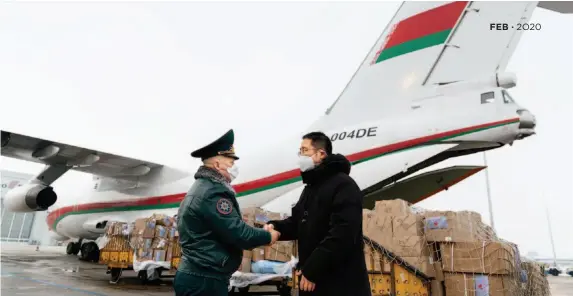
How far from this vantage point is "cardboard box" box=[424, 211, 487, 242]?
195 inches

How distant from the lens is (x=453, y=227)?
5.00 metres

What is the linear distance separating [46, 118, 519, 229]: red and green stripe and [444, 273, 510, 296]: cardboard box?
3546 mm

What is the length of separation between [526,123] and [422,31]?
3.41 metres

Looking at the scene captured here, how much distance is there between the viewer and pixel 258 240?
7.29 ft

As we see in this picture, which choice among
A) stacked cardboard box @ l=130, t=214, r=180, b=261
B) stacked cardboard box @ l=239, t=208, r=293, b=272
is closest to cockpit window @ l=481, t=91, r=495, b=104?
stacked cardboard box @ l=239, t=208, r=293, b=272

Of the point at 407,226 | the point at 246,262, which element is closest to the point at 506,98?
the point at 407,226

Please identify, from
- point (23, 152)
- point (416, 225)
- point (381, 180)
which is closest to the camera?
point (416, 225)

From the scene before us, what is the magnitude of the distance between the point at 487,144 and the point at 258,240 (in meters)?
6.90

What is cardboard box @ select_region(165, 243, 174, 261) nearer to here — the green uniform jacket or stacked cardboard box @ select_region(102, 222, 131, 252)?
stacked cardboard box @ select_region(102, 222, 131, 252)

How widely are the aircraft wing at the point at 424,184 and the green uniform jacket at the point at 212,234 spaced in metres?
7.52

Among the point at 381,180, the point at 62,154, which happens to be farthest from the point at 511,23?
the point at 62,154

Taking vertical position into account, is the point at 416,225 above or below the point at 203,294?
above

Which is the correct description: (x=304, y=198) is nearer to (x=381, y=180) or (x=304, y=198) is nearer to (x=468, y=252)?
(x=468, y=252)

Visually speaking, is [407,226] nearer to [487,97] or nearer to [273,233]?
[273,233]
